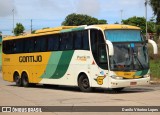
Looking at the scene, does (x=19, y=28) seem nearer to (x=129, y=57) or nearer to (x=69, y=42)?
(x=69, y=42)

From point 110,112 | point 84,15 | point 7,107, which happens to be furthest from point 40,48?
point 84,15

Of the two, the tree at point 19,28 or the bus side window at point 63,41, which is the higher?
the tree at point 19,28

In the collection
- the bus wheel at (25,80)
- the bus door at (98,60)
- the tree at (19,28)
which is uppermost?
the tree at (19,28)

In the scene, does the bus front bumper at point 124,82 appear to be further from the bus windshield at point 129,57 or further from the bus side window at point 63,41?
the bus side window at point 63,41

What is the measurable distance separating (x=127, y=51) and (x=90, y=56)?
1925mm

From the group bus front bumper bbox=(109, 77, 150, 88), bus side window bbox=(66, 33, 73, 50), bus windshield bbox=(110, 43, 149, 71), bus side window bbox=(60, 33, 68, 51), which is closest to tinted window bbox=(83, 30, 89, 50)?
bus side window bbox=(66, 33, 73, 50)

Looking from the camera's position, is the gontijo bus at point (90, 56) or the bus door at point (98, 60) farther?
the bus door at point (98, 60)

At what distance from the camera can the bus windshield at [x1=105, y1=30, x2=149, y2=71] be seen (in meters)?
20.4

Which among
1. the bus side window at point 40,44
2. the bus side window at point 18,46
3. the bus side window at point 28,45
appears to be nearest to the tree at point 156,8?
the bus side window at point 18,46

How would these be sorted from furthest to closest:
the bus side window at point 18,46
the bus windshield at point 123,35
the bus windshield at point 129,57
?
the bus side window at point 18,46 → the bus windshield at point 123,35 → the bus windshield at point 129,57

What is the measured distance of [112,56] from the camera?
2030 cm

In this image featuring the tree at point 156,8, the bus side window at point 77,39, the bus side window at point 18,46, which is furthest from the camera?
the tree at point 156,8

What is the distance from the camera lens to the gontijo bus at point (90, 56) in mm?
20438

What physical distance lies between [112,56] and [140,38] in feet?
6.78
